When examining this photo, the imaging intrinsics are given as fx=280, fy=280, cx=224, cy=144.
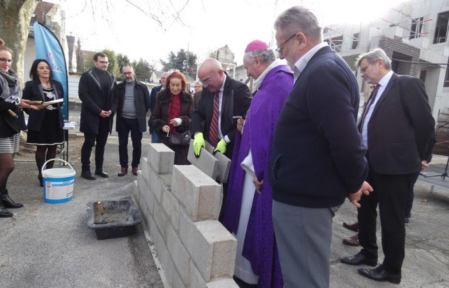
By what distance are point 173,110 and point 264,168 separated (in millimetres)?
2856

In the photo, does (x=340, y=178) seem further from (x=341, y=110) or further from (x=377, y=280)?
(x=377, y=280)

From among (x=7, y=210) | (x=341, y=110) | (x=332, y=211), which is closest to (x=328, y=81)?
(x=341, y=110)

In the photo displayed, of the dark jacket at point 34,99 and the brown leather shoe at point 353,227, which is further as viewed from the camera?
the dark jacket at point 34,99

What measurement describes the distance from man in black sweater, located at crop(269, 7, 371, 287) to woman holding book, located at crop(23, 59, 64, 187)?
3.60 meters

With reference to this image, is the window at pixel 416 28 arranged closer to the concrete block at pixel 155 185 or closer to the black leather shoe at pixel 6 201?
the concrete block at pixel 155 185

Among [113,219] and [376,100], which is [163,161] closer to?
[113,219]

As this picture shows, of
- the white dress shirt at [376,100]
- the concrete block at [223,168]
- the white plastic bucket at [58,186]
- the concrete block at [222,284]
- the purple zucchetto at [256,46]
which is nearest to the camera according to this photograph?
the concrete block at [222,284]

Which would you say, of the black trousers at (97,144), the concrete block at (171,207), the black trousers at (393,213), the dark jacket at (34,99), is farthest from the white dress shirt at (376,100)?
the dark jacket at (34,99)

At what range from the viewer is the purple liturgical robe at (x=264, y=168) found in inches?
72.9

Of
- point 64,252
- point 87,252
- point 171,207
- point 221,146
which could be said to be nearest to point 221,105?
point 221,146

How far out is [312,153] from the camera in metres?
1.37

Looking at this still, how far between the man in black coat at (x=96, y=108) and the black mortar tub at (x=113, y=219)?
1.49 metres

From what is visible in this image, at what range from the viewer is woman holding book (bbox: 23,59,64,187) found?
390 cm

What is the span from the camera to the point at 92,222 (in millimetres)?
2891
